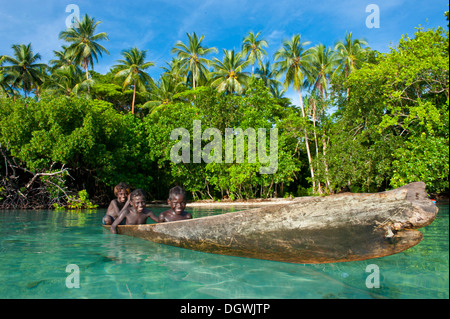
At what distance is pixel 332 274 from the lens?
2.98m

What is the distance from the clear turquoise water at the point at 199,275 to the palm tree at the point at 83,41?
1067 inches

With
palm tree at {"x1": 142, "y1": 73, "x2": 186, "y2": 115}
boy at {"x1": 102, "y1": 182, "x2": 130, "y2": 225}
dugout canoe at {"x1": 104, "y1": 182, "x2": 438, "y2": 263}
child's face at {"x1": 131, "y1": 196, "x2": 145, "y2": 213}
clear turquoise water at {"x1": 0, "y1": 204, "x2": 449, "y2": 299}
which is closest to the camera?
clear turquoise water at {"x1": 0, "y1": 204, "x2": 449, "y2": 299}

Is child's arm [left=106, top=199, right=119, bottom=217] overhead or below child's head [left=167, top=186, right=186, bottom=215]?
below

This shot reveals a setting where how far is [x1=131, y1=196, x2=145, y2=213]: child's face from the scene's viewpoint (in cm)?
554

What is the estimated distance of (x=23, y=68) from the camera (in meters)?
27.1

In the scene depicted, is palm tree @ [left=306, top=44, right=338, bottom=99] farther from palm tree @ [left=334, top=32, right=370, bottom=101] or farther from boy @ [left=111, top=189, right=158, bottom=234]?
boy @ [left=111, top=189, right=158, bottom=234]

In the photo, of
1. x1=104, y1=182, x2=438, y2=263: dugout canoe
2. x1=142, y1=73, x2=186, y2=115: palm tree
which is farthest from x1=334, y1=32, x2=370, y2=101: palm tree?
x1=104, y1=182, x2=438, y2=263: dugout canoe

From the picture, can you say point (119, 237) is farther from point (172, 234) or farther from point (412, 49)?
point (412, 49)

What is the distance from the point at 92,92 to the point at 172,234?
935 inches

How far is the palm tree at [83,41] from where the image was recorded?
2691 centimetres

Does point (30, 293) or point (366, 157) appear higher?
point (366, 157)

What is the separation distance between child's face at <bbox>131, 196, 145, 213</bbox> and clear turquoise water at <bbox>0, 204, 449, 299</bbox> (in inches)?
49.9

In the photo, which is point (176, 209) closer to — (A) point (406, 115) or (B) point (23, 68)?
(A) point (406, 115)
